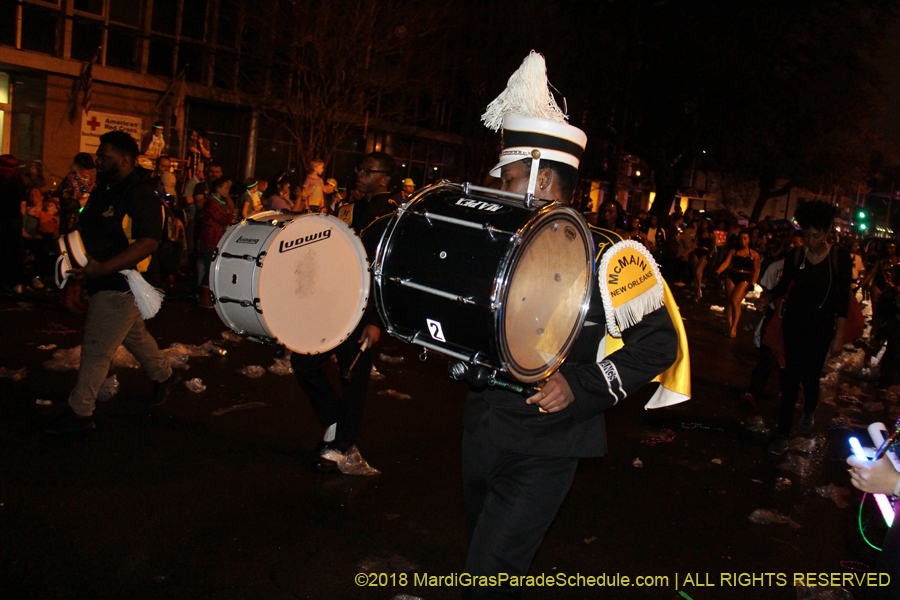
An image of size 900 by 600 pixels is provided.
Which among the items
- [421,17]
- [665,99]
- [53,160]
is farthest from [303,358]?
[665,99]

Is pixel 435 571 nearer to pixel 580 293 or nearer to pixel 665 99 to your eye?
pixel 580 293

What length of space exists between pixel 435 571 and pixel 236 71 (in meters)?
19.4

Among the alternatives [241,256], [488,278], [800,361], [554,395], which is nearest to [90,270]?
[241,256]

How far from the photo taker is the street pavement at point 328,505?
3.78 m

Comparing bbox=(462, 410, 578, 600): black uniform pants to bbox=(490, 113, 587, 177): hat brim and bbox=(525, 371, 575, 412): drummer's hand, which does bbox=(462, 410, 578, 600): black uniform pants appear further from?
bbox=(490, 113, 587, 177): hat brim

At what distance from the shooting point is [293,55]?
58.2 ft

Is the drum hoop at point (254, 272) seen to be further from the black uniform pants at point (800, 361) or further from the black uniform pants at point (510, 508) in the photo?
the black uniform pants at point (800, 361)

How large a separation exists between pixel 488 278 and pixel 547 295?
289 mm

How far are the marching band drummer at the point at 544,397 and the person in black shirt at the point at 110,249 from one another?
322 centimetres

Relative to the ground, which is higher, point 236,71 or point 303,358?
point 236,71

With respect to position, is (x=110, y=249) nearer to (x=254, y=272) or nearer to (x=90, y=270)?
(x=90, y=270)

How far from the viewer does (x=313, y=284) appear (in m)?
3.99

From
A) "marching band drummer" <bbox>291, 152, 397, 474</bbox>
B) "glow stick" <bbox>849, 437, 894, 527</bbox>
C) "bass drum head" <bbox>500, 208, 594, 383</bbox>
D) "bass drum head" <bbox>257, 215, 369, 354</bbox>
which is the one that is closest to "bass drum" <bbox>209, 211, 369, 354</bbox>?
"bass drum head" <bbox>257, 215, 369, 354</bbox>

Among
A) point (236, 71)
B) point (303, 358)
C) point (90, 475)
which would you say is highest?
point (236, 71)
